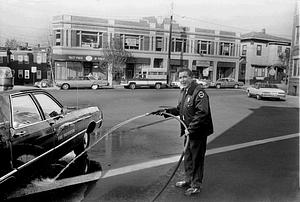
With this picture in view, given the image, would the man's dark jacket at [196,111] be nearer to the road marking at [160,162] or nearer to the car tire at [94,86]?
the car tire at [94,86]

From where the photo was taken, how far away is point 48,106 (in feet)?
12.4

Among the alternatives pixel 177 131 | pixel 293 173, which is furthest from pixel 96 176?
pixel 177 131

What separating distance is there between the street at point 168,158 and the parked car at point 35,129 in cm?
20

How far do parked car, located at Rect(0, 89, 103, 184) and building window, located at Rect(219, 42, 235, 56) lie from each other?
1931mm

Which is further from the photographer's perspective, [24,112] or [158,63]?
[158,63]

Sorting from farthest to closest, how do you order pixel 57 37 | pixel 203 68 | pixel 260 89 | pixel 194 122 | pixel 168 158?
pixel 260 89
pixel 168 158
pixel 203 68
pixel 57 37
pixel 194 122

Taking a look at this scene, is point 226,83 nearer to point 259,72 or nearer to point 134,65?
point 259,72

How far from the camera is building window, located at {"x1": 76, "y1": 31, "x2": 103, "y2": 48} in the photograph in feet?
12.2

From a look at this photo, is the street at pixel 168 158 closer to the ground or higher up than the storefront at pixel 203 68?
closer to the ground

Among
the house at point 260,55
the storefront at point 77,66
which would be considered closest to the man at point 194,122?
the storefront at point 77,66

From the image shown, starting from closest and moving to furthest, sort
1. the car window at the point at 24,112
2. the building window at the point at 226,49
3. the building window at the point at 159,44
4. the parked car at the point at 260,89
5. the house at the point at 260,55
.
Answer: the car window at the point at 24,112 < the building window at the point at 159,44 < the building window at the point at 226,49 < the house at the point at 260,55 < the parked car at the point at 260,89

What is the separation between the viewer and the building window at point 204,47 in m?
4.17

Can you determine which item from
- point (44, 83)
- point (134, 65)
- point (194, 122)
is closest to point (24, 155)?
point (44, 83)

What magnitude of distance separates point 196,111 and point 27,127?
1721mm
